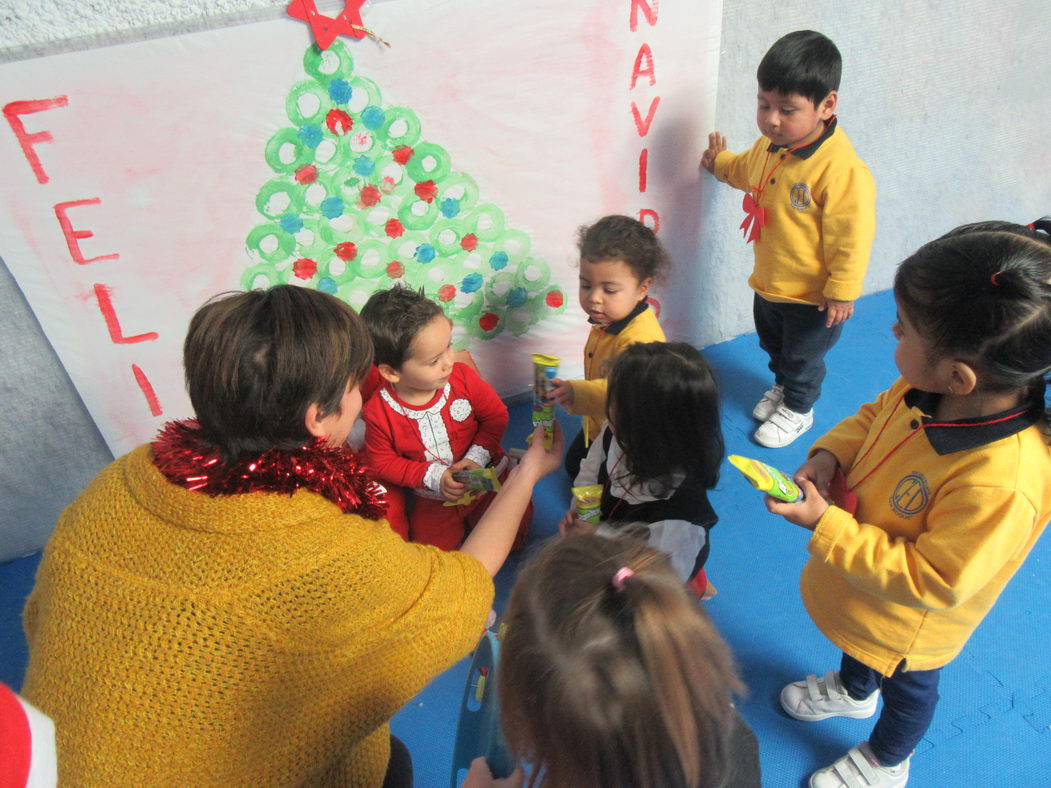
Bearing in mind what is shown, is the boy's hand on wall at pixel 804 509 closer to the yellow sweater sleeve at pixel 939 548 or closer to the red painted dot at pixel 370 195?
the yellow sweater sleeve at pixel 939 548

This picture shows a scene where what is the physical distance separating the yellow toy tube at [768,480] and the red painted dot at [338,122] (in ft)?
4.39

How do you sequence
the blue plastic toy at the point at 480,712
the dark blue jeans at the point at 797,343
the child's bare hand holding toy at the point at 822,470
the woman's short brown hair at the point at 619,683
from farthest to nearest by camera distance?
the dark blue jeans at the point at 797,343 < the child's bare hand holding toy at the point at 822,470 < the blue plastic toy at the point at 480,712 < the woman's short brown hair at the point at 619,683

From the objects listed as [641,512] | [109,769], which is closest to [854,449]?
[641,512]

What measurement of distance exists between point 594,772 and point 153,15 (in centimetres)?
176

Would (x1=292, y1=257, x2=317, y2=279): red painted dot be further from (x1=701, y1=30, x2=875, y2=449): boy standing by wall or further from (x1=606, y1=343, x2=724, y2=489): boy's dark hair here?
(x1=701, y1=30, x2=875, y2=449): boy standing by wall

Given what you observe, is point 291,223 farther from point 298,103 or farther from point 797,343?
point 797,343

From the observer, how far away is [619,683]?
0.69m

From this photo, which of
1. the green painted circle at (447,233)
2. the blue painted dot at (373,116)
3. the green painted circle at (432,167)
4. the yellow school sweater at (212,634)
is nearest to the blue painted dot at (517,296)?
the green painted circle at (447,233)

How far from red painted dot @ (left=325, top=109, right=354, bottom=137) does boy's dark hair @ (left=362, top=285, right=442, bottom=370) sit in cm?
47

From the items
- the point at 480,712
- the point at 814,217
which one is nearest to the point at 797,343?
the point at 814,217

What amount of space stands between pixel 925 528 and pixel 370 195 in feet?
5.23

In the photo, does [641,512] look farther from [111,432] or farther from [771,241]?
[111,432]

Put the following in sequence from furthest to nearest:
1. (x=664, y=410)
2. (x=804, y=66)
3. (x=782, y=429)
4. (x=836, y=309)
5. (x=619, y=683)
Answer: (x=782, y=429)
(x=836, y=309)
(x=804, y=66)
(x=664, y=410)
(x=619, y=683)

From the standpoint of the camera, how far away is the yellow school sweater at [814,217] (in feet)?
6.20
